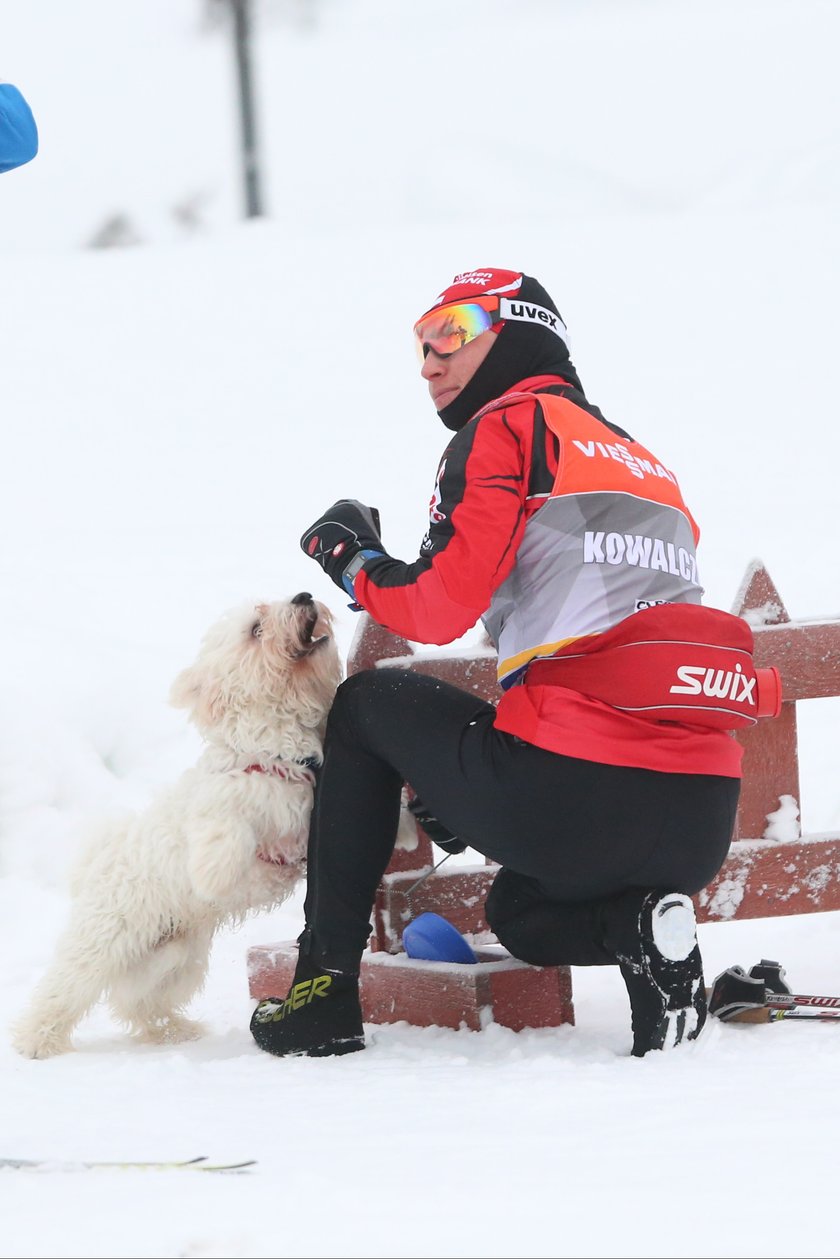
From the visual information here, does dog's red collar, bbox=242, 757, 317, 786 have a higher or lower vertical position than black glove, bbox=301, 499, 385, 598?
lower

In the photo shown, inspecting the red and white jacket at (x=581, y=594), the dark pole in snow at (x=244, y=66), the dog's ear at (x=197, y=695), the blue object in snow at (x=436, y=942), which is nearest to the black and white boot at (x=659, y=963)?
the red and white jacket at (x=581, y=594)

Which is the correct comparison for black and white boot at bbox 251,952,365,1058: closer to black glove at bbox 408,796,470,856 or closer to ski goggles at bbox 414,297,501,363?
black glove at bbox 408,796,470,856

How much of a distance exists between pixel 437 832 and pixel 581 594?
2.49 ft

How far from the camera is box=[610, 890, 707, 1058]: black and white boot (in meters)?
2.46

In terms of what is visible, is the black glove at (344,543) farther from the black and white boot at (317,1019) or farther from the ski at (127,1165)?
the ski at (127,1165)

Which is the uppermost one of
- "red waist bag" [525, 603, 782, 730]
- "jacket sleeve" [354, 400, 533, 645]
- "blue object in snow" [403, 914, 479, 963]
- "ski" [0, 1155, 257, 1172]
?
"jacket sleeve" [354, 400, 533, 645]

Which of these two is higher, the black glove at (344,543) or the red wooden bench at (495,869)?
the black glove at (344,543)

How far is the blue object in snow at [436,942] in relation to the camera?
304 centimetres

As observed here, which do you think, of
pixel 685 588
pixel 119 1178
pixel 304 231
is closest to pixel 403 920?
pixel 685 588

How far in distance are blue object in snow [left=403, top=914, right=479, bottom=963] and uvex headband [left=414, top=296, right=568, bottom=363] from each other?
4.17 feet

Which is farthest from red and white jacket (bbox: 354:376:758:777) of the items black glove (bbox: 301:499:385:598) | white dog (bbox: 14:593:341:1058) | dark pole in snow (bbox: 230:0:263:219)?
dark pole in snow (bbox: 230:0:263:219)

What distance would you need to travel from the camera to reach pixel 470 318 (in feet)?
8.79

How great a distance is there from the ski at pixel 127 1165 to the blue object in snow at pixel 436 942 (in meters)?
1.19

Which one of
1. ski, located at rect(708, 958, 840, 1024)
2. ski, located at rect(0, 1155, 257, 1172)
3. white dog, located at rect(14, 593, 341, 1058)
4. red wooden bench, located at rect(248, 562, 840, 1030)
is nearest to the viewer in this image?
ski, located at rect(0, 1155, 257, 1172)
